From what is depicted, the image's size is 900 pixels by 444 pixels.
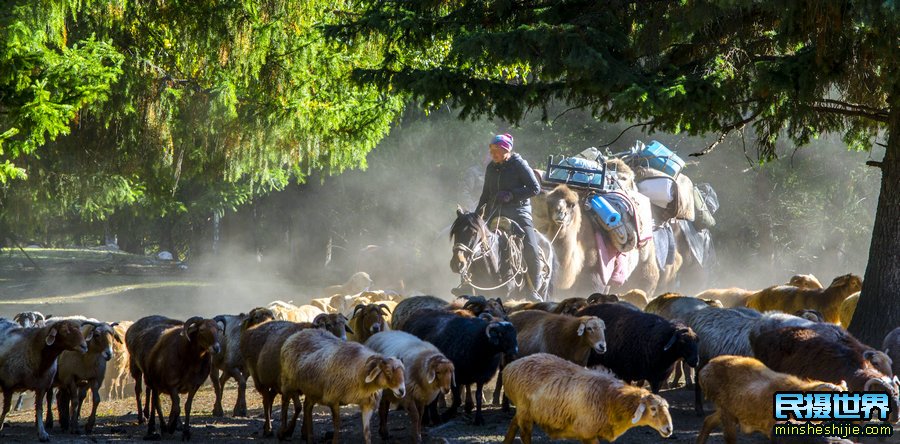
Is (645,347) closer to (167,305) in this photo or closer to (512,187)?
(512,187)

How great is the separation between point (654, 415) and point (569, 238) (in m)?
13.8

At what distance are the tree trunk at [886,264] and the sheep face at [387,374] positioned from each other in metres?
6.10

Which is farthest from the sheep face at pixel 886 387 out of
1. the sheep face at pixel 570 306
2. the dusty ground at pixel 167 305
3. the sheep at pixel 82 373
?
the sheep at pixel 82 373

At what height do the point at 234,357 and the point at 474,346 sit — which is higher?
the point at 474,346

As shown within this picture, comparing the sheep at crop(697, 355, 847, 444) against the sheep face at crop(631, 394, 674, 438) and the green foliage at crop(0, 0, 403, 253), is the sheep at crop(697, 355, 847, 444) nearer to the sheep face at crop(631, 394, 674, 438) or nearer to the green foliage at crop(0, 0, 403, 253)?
the sheep face at crop(631, 394, 674, 438)

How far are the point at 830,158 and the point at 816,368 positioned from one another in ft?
106

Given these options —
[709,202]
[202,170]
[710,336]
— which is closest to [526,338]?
[710,336]

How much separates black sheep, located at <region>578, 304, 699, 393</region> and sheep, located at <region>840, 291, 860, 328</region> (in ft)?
13.4

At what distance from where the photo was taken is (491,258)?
19.3 m

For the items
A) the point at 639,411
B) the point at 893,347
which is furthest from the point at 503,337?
the point at 893,347

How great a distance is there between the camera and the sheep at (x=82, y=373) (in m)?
12.0

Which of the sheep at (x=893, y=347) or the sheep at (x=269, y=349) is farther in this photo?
the sheep at (x=269, y=349)

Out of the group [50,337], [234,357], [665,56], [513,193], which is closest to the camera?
[50,337]

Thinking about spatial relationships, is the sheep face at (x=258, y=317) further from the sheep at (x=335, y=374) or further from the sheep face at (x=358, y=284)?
the sheep face at (x=358, y=284)
